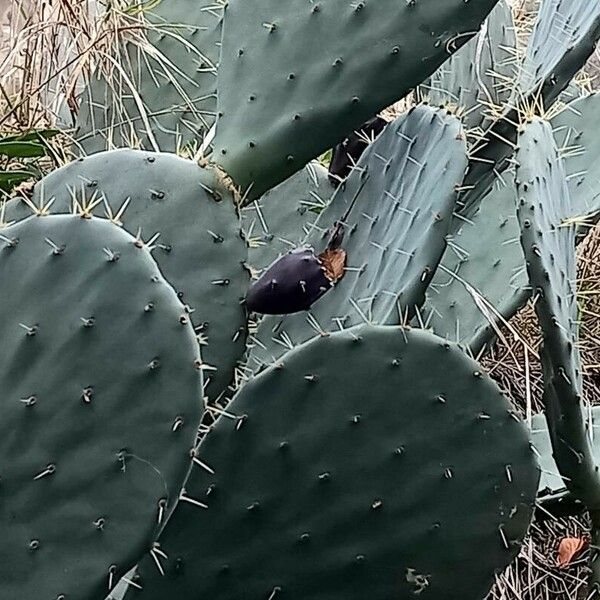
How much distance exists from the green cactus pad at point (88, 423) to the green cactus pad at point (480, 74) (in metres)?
0.80

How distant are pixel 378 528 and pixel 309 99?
18.1 inches

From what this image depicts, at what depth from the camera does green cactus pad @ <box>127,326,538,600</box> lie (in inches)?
37.9

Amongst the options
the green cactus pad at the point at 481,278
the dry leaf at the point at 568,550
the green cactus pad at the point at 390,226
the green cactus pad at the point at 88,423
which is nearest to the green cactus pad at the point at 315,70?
the green cactus pad at the point at 390,226

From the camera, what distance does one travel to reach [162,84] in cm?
165

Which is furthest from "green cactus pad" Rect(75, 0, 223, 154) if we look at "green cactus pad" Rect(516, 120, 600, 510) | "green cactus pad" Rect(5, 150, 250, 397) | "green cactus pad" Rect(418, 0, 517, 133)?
"green cactus pad" Rect(516, 120, 600, 510)

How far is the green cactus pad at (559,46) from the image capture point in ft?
4.07

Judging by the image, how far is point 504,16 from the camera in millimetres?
1760

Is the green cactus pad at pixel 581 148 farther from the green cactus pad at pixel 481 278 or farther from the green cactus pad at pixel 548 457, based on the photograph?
the green cactus pad at pixel 548 457

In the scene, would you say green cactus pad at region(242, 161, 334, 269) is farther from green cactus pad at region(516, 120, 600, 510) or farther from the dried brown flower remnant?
green cactus pad at region(516, 120, 600, 510)

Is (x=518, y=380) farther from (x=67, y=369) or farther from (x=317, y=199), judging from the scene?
(x=67, y=369)

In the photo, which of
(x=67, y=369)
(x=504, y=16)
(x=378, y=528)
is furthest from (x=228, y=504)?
(x=504, y=16)

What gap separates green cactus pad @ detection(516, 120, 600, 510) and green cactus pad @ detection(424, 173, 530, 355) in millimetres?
183

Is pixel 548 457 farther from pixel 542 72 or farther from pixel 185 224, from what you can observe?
pixel 185 224

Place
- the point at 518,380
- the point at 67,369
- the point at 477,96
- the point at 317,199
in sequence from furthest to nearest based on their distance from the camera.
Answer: the point at 518,380
the point at 477,96
the point at 317,199
the point at 67,369
